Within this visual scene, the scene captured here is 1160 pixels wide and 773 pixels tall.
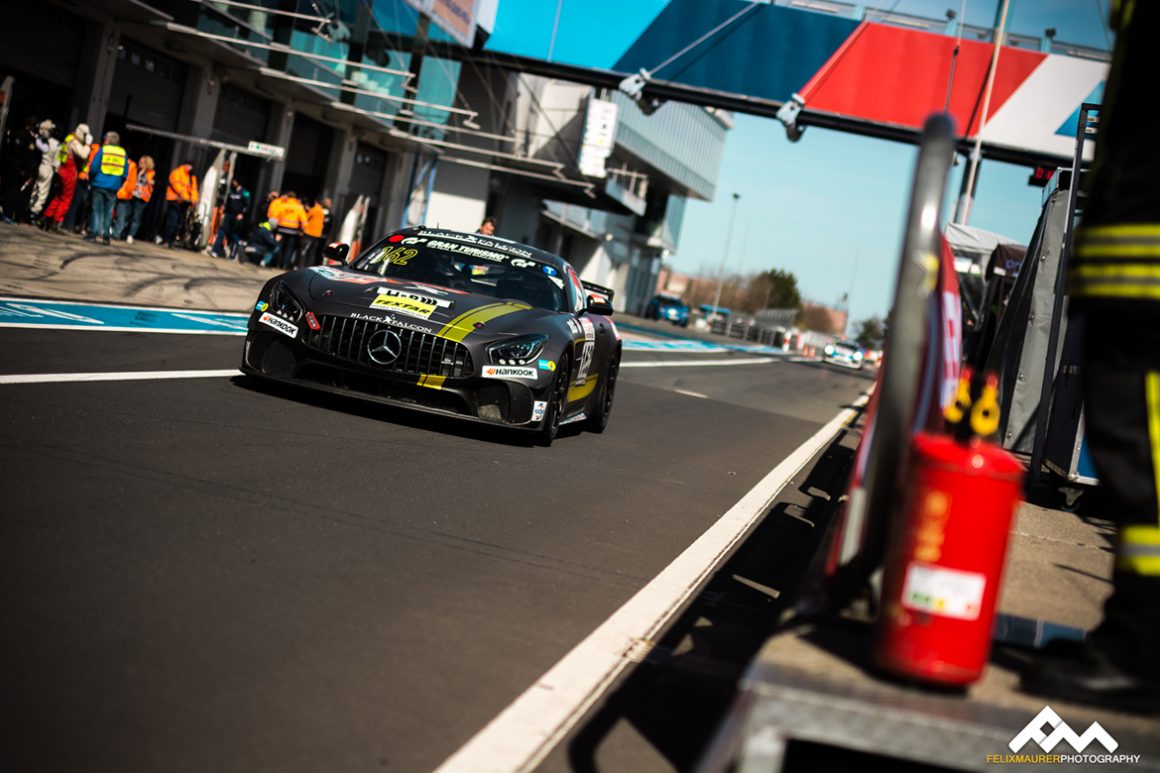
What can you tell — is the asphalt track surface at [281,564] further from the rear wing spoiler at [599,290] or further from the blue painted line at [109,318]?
the rear wing spoiler at [599,290]

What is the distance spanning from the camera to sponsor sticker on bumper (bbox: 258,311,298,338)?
8.62 m

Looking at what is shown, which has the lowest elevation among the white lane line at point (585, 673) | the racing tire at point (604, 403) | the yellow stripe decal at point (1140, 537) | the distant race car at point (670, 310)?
the white lane line at point (585, 673)

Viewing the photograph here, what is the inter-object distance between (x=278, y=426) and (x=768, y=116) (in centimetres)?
2786

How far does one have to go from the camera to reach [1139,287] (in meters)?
2.96

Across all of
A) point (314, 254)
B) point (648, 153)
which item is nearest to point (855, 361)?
point (648, 153)

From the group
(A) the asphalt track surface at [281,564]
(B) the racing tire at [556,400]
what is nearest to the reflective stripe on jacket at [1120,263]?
(A) the asphalt track surface at [281,564]

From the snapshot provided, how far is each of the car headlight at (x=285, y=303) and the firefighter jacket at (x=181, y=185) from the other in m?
17.8

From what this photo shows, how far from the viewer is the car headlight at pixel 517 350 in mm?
8642

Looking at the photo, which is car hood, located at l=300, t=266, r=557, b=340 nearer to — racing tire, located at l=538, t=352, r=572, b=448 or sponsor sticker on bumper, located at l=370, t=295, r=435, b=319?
sponsor sticker on bumper, located at l=370, t=295, r=435, b=319

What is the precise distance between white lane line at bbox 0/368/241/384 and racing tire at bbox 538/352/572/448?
2519 mm

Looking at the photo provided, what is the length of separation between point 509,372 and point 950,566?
604 centimetres

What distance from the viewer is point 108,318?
12.2 meters

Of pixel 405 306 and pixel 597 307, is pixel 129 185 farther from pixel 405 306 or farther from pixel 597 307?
pixel 405 306

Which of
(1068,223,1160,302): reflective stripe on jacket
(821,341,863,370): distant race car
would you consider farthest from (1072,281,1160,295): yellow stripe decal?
(821,341,863,370): distant race car
